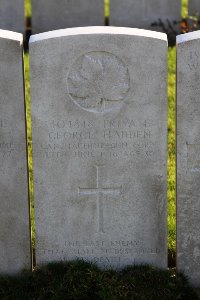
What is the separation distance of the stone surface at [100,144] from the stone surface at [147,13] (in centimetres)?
540

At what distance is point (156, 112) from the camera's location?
15.6ft

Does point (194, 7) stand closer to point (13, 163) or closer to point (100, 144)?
point (100, 144)

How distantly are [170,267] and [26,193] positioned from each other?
1127 millimetres

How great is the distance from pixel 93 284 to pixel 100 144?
865 millimetres

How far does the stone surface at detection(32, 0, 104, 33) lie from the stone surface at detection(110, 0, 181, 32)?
0.21 m

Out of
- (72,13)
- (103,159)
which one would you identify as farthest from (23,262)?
(72,13)

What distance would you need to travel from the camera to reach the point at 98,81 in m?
4.70

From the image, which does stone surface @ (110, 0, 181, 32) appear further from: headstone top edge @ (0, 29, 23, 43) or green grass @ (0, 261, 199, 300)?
green grass @ (0, 261, 199, 300)

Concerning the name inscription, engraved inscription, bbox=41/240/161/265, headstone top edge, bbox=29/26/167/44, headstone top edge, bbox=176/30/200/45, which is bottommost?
engraved inscription, bbox=41/240/161/265

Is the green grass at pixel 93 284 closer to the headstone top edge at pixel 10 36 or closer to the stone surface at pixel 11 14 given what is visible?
the headstone top edge at pixel 10 36

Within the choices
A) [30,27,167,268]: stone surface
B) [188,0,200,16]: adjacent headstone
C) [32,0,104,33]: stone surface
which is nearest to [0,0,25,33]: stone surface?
[32,0,104,33]: stone surface

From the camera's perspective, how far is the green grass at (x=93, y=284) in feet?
15.4

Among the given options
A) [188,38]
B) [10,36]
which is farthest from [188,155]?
[10,36]

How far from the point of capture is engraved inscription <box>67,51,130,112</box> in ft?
15.3
